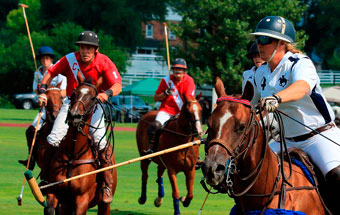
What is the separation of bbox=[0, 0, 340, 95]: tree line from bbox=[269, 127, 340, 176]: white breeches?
27077 mm

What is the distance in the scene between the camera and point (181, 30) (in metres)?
39.2

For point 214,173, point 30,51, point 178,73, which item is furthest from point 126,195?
point 30,51

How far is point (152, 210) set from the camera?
1118 centimetres

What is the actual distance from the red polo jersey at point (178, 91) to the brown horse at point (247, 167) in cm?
698

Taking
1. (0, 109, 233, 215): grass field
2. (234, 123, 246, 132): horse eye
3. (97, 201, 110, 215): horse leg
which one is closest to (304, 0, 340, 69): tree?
(0, 109, 233, 215): grass field

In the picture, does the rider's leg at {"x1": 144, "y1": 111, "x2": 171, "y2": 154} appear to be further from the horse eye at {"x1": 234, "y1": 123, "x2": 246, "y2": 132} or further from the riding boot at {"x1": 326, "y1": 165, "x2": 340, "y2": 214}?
the horse eye at {"x1": 234, "y1": 123, "x2": 246, "y2": 132}

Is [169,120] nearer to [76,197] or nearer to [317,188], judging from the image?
[76,197]

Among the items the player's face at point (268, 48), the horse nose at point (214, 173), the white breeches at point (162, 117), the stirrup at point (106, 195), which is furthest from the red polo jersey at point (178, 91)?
the horse nose at point (214, 173)

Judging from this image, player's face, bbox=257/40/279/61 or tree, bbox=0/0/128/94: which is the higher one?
player's face, bbox=257/40/279/61

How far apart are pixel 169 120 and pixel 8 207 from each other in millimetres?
3466

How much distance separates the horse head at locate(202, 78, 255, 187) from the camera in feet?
14.2

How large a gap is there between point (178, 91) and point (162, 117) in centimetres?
63

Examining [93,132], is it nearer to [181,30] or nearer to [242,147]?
[242,147]

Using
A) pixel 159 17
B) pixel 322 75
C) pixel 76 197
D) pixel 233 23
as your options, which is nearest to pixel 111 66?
pixel 76 197
